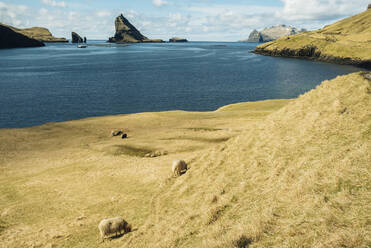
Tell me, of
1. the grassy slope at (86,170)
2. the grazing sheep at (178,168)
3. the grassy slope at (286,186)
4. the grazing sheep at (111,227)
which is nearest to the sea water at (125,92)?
the grassy slope at (86,170)

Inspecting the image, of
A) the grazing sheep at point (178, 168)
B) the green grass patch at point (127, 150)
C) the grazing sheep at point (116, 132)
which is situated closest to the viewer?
the grazing sheep at point (178, 168)

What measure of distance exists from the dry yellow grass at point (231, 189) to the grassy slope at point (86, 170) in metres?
0.14

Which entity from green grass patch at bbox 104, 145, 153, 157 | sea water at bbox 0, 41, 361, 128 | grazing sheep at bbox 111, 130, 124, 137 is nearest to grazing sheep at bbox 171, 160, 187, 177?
green grass patch at bbox 104, 145, 153, 157

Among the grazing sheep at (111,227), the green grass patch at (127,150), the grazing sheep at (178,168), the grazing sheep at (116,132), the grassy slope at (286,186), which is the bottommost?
the grazing sheep at (116,132)

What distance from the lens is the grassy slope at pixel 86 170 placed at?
21719mm

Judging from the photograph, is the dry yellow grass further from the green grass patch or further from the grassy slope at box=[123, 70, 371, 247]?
the green grass patch

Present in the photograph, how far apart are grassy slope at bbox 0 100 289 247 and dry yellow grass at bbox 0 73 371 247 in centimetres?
14

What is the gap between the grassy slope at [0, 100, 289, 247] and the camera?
21719 mm

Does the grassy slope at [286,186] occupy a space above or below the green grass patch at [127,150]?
above

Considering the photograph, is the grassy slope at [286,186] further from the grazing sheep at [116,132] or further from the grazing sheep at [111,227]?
the grazing sheep at [116,132]

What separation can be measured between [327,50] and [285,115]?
194008 mm

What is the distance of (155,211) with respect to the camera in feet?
69.8

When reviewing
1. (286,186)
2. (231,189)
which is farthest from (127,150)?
(286,186)

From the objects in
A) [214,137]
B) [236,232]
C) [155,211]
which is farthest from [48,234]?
[214,137]
